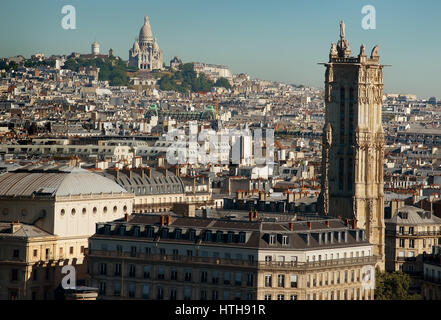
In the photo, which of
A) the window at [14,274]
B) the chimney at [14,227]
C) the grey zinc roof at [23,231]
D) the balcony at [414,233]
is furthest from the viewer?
the balcony at [414,233]

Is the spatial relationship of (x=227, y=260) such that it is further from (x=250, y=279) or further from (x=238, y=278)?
(x=250, y=279)

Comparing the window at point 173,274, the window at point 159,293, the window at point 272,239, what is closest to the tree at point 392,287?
the window at point 272,239

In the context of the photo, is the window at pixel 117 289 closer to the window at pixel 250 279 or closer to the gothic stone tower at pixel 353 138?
the window at pixel 250 279

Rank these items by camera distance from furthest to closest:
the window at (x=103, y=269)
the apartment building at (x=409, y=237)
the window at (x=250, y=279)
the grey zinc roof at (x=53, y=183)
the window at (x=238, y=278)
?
the apartment building at (x=409, y=237), the grey zinc roof at (x=53, y=183), the window at (x=103, y=269), the window at (x=238, y=278), the window at (x=250, y=279)

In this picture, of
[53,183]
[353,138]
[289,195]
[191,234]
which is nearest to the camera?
[191,234]

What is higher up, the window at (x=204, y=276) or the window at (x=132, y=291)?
the window at (x=204, y=276)

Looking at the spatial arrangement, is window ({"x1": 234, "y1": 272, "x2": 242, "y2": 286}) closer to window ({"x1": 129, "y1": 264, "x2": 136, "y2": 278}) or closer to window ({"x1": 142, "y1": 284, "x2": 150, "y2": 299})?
window ({"x1": 142, "y1": 284, "x2": 150, "y2": 299})

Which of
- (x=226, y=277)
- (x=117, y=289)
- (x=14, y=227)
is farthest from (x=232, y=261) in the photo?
(x=14, y=227)
